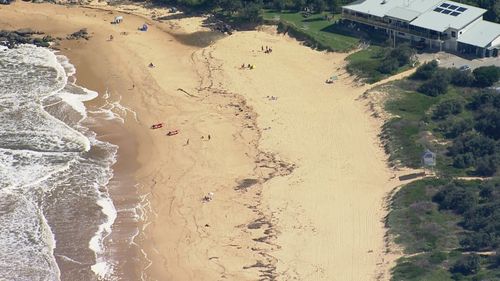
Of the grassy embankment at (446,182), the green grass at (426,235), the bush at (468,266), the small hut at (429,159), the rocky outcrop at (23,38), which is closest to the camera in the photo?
the bush at (468,266)

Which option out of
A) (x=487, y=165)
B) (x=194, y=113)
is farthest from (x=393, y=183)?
(x=194, y=113)

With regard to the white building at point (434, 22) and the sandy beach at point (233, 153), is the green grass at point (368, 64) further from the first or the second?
the white building at point (434, 22)

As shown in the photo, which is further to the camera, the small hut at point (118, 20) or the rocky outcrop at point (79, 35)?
the small hut at point (118, 20)

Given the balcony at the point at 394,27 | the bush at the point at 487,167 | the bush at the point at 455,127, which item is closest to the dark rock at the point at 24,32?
the balcony at the point at 394,27

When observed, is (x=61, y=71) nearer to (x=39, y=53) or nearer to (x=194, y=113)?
(x=39, y=53)

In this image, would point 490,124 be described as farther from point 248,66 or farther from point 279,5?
point 279,5

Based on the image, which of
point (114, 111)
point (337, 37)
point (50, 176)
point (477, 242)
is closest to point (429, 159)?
point (477, 242)
